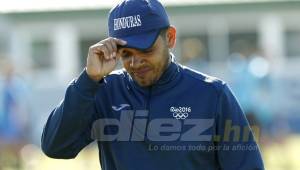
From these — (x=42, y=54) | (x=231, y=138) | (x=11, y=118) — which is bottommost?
(x=42, y=54)

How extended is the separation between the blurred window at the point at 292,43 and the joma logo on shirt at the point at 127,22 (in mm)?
23585

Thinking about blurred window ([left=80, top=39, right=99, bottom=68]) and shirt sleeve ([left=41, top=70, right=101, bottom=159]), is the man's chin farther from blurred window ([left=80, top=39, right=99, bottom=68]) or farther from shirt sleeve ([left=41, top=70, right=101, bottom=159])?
blurred window ([left=80, top=39, right=99, bottom=68])

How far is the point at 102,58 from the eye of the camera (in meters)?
3.83

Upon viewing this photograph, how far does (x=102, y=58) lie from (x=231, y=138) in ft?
2.24

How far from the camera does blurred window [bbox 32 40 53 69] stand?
92.2 ft

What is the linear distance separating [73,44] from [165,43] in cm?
2391

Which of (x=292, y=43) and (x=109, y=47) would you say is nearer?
(x=109, y=47)

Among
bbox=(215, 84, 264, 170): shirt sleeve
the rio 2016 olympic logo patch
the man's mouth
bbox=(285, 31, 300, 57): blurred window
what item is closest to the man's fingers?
the man's mouth

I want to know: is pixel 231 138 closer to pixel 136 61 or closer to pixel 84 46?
pixel 136 61

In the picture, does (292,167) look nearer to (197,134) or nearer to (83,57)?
(197,134)

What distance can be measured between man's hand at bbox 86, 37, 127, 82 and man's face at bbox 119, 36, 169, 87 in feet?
0.14

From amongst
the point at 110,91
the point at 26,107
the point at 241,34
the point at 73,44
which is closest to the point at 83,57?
the point at 73,44

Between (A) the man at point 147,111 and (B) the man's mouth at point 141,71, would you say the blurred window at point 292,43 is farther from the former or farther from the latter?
(B) the man's mouth at point 141,71

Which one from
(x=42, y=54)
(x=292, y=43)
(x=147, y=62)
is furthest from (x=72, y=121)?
(x=42, y=54)
